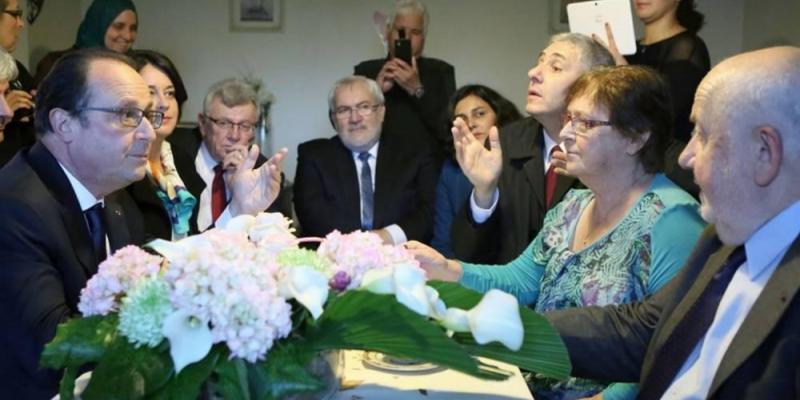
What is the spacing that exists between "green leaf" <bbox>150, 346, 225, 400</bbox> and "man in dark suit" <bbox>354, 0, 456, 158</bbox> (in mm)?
3005

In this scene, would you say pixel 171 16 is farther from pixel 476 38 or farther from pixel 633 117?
pixel 633 117

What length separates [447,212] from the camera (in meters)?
3.64

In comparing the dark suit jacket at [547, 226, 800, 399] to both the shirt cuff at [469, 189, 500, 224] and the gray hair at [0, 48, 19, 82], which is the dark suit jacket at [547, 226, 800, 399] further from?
the gray hair at [0, 48, 19, 82]

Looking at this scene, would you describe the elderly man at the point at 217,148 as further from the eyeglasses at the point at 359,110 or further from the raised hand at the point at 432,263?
the raised hand at the point at 432,263

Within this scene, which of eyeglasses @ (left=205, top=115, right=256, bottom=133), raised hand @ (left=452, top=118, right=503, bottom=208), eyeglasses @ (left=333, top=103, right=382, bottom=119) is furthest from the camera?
eyeglasses @ (left=333, top=103, right=382, bottom=119)

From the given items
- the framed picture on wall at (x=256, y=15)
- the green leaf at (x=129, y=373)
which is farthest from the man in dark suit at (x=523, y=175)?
the framed picture on wall at (x=256, y=15)

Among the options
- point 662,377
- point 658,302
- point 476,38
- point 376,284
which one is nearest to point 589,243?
point 658,302

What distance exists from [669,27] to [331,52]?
2.84 m

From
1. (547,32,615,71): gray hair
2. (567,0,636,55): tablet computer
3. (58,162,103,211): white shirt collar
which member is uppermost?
(567,0,636,55): tablet computer

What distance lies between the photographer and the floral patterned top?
1909mm

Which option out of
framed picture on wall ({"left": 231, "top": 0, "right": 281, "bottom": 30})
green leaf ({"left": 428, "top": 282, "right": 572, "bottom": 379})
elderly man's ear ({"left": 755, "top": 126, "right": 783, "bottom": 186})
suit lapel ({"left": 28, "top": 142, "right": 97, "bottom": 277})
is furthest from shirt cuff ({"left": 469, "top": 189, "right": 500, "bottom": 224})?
framed picture on wall ({"left": 231, "top": 0, "right": 281, "bottom": 30})

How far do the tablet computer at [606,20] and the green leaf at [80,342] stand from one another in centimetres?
247

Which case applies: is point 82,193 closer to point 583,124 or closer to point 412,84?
point 583,124

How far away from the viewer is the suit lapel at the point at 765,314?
1.39m
